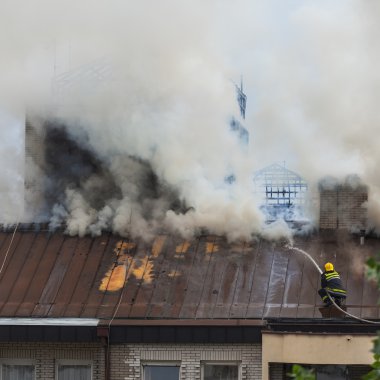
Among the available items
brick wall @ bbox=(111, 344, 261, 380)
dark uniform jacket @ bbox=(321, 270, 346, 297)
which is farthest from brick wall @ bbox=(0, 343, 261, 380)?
dark uniform jacket @ bbox=(321, 270, 346, 297)

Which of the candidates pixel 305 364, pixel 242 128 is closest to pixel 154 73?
pixel 242 128

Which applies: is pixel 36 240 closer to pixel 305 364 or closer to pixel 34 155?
pixel 34 155

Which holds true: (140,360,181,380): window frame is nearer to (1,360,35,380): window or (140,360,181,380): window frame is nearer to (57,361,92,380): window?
(57,361,92,380): window

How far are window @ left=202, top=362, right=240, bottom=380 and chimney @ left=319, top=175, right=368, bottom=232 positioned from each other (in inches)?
166

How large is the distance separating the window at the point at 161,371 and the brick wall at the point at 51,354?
0.87m

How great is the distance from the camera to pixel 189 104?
28.1 metres

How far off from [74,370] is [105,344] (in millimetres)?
1071

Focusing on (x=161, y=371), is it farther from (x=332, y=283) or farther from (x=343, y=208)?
(x=343, y=208)

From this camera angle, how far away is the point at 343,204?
25312 millimetres

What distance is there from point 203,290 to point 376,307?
133 inches

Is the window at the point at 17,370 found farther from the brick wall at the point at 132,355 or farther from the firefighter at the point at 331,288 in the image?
the firefighter at the point at 331,288

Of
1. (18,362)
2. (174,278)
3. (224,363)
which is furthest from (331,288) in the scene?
(18,362)

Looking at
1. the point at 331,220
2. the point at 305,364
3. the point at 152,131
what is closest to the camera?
the point at 305,364

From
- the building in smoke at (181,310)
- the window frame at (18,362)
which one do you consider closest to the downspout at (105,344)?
the building in smoke at (181,310)
